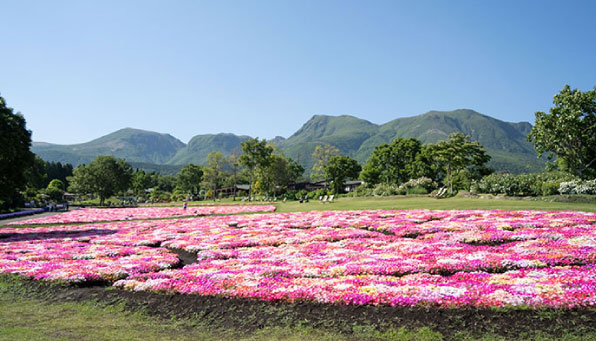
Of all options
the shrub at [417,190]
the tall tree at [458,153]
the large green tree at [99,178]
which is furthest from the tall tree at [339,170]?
the large green tree at [99,178]

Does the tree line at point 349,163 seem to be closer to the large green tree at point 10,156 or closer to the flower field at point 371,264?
the large green tree at point 10,156

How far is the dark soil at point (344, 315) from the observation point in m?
5.19

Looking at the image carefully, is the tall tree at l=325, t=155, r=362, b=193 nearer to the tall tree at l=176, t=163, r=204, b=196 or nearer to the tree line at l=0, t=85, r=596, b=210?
the tree line at l=0, t=85, r=596, b=210

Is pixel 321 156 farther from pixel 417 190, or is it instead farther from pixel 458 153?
pixel 417 190

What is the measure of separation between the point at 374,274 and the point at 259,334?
3.79 meters

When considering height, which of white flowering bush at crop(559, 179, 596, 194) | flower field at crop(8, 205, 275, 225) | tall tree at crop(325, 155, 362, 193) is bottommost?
flower field at crop(8, 205, 275, 225)

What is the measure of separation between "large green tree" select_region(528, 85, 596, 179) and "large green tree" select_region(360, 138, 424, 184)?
3960cm

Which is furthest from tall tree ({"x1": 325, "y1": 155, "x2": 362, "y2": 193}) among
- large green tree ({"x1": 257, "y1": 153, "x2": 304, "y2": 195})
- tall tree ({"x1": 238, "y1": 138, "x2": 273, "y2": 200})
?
tall tree ({"x1": 238, "y1": 138, "x2": 273, "y2": 200})

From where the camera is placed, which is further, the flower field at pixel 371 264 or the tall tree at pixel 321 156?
the tall tree at pixel 321 156

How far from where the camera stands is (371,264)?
9133 mm

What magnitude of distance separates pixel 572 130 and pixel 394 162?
1878 inches

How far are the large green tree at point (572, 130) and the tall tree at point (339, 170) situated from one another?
54635 millimetres

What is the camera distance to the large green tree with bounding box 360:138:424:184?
270 feet

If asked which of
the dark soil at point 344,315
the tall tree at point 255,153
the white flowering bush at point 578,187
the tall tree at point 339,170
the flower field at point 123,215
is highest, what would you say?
the tall tree at point 255,153
